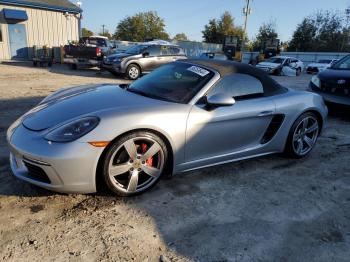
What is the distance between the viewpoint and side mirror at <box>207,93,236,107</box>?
3.35 m

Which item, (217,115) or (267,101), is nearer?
(217,115)

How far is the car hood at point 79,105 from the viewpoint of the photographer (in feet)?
10.1

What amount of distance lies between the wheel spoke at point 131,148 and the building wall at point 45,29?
1960cm

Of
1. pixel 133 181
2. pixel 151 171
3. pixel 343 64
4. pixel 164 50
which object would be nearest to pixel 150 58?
pixel 164 50

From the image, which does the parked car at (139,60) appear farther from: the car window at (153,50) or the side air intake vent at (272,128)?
the side air intake vent at (272,128)

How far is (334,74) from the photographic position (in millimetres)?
→ 6996

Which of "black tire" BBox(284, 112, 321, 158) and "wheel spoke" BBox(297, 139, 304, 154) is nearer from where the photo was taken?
"black tire" BBox(284, 112, 321, 158)

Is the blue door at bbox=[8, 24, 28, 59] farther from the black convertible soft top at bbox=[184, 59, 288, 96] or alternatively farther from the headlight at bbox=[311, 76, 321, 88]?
the black convertible soft top at bbox=[184, 59, 288, 96]

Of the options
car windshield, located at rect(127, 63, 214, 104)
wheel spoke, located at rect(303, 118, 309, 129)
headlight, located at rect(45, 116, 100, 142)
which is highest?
car windshield, located at rect(127, 63, 214, 104)

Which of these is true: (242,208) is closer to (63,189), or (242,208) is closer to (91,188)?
(91,188)

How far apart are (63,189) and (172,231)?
1017 mm

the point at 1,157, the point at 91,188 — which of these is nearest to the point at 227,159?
the point at 91,188

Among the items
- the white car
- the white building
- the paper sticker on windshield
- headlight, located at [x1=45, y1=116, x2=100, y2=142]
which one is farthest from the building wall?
headlight, located at [x1=45, y1=116, x2=100, y2=142]

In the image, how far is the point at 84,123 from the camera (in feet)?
9.59
